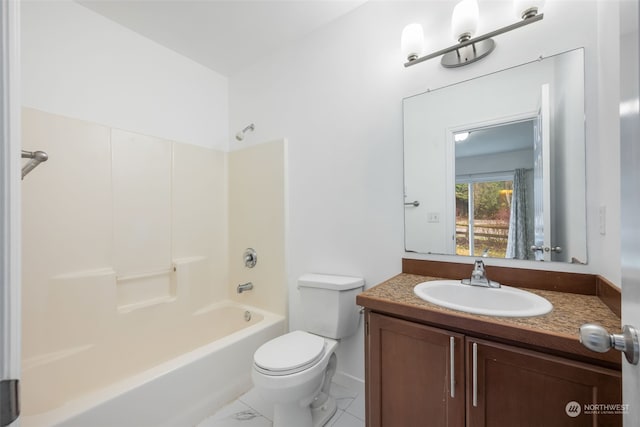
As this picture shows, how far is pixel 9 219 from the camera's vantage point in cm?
44

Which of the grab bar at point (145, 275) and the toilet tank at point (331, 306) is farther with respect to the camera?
the grab bar at point (145, 275)

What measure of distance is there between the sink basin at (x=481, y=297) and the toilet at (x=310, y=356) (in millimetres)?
515

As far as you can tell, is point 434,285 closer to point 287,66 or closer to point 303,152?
point 303,152

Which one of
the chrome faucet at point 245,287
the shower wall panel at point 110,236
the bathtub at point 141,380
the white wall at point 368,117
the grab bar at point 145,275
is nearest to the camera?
the white wall at point 368,117

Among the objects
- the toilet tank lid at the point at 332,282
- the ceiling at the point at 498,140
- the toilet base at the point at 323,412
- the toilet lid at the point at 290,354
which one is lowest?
the toilet base at the point at 323,412

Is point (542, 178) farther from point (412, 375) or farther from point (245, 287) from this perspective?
point (245, 287)

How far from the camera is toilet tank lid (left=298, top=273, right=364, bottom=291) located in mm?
1644

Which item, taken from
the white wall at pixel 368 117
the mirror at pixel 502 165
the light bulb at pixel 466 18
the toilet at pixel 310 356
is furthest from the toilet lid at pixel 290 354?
the light bulb at pixel 466 18

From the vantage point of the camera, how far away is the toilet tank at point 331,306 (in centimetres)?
164

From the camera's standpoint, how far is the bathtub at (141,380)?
1209mm

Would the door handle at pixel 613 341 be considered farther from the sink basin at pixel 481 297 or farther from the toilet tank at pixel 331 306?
the toilet tank at pixel 331 306

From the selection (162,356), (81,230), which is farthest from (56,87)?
(162,356)

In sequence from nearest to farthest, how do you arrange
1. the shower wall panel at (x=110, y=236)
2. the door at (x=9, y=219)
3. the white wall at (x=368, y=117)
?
the door at (x=9, y=219) < the white wall at (x=368, y=117) < the shower wall panel at (x=110, y=236)

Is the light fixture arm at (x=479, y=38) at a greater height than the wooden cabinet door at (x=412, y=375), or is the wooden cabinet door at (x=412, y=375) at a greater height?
the light fixture arm at (x=479, y=38)
